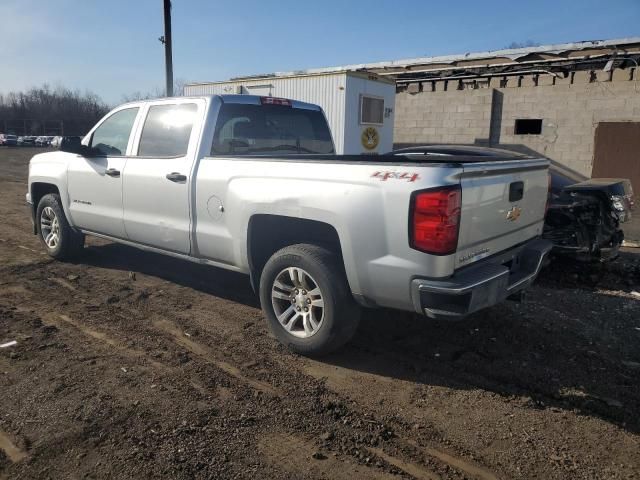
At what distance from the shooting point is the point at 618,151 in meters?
14.7

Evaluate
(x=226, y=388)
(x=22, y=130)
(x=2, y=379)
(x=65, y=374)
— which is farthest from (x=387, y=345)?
(x=22, y=130)

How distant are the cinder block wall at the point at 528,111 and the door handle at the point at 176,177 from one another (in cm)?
1397

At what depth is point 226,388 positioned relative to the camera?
3.41 metres

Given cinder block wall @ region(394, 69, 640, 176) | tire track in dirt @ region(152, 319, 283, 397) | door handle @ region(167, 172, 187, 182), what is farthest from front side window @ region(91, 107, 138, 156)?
cinder block wall @ region(394, 69, 640, 176)

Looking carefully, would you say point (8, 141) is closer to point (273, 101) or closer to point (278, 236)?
point (273, 101)

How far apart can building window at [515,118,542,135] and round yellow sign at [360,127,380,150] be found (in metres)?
4.71

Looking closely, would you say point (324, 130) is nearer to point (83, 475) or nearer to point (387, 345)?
point (387, 345)

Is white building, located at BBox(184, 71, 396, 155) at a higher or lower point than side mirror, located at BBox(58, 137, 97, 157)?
higher

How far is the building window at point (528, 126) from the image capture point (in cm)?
1600

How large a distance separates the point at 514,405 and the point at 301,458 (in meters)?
1.45

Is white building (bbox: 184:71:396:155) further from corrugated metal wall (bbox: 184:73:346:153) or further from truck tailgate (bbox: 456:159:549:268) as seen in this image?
truck tailgate (bbox: 456:159:549:268)

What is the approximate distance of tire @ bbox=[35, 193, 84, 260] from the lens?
6.30 m

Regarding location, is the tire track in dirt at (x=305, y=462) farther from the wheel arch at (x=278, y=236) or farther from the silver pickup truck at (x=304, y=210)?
the wheel arch at (x=278, y=236)

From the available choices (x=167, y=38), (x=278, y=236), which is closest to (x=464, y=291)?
(x=278, y=236)
